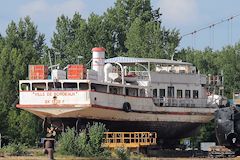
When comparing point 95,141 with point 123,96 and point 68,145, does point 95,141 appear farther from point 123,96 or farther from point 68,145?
point 123,96

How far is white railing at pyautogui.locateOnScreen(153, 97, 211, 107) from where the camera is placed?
50.7 m

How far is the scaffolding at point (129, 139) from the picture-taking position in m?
43.8

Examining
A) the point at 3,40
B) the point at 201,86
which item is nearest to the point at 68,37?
the point at 3,40

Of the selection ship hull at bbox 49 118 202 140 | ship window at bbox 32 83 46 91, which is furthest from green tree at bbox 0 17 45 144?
ship hull at bbox 49 118 202 140

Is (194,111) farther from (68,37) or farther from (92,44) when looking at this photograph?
(68,37)

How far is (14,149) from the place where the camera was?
132 feet

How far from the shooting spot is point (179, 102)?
52.0 metres

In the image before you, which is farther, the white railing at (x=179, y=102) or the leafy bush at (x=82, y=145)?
the white railing at (x=179, y=102)

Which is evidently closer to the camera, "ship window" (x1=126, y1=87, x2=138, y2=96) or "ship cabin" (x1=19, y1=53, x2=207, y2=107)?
"ship cabin" (x1=19, y1=53, x2=207, y2=107)

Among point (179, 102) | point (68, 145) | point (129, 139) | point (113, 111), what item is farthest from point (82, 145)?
point (179, 102)

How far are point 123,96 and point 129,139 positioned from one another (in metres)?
3.34

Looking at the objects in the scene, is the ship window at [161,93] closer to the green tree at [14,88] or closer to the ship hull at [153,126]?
the ship hull at [153,126]

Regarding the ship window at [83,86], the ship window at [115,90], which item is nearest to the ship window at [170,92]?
the ship window at [115,90]

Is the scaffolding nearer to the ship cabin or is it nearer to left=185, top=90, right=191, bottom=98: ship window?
the ship cabin
